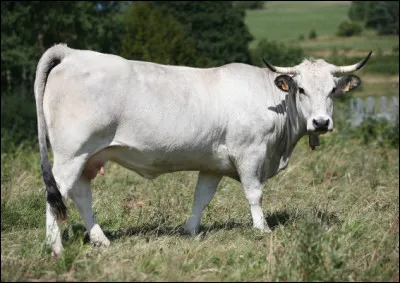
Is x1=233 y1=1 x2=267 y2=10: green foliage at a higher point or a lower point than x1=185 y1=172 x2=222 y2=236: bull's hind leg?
lower

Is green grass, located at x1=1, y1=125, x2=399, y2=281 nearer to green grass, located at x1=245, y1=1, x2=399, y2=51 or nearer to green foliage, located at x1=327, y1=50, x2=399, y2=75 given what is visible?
green foliage, located at x1=327, y1=50, x2=399, y2=75

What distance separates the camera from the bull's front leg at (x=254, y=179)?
7.42 meters

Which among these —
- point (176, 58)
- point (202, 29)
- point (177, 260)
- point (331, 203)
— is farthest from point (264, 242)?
point (202, 29)

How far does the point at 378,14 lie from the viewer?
34.6m

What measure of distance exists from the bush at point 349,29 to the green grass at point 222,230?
22.1 metres

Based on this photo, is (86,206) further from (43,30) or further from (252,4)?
(252,4)

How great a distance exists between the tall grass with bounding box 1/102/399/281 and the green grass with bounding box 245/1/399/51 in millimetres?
19391

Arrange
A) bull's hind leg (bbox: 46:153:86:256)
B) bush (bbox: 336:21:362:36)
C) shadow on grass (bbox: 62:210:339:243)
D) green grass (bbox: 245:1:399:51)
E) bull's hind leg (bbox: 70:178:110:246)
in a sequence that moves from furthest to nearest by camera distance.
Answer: bush (bbox: 336:21:362:36) → green grass (bbox: 245:1:399:51) → shadow on grass (bbox: 62:210:339:243) → bull's hind leg (bbox: 70:178:110:246) → bull's hind leg (bbox: 46:153:86:256)

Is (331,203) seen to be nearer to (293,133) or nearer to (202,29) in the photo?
(293,133)

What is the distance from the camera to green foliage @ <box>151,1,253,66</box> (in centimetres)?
4384

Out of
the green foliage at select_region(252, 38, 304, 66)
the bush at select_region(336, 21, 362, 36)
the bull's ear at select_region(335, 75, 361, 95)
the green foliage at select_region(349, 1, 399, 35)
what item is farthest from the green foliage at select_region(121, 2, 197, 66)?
the bull's ear at select_region(335, 75, 361, 95)

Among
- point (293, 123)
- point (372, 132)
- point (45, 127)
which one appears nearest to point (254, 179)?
point (293, 123)

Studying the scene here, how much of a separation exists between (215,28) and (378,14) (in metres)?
13.7

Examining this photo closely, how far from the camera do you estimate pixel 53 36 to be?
32.4m
